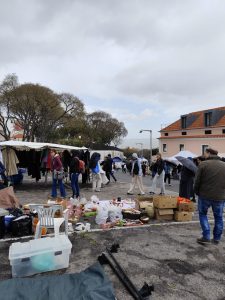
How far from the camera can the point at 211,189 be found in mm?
5402

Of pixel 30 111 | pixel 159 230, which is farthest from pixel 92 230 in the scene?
pixel 30 111

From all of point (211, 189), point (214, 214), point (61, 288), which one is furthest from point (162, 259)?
point (61, 288)

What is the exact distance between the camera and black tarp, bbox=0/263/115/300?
130 inches

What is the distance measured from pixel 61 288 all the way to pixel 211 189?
333 centimetres

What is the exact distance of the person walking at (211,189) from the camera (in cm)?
539

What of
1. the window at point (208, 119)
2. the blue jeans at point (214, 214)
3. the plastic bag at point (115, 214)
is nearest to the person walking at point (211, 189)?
the blue jeans at point (214, 214)

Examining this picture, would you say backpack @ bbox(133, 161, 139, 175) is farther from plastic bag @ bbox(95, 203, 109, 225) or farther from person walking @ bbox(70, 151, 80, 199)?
plastic bag @ bbox(95, 203, 109, 225)

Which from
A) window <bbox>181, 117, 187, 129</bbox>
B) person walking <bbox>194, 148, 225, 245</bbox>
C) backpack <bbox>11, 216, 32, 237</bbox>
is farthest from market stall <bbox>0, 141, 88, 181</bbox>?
window <bbox>181, 117, 187, 129</bbox>

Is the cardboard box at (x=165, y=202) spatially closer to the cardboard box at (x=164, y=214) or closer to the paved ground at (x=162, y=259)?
the cardboard box at (x=164, y=214)

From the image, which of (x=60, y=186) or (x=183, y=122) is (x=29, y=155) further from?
(x=183, y=122)

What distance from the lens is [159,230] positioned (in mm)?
6543

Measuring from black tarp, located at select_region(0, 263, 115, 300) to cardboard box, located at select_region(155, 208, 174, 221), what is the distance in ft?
12.6

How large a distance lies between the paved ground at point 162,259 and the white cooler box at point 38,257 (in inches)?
7.4

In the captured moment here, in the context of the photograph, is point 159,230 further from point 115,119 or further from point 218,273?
point 115,119
